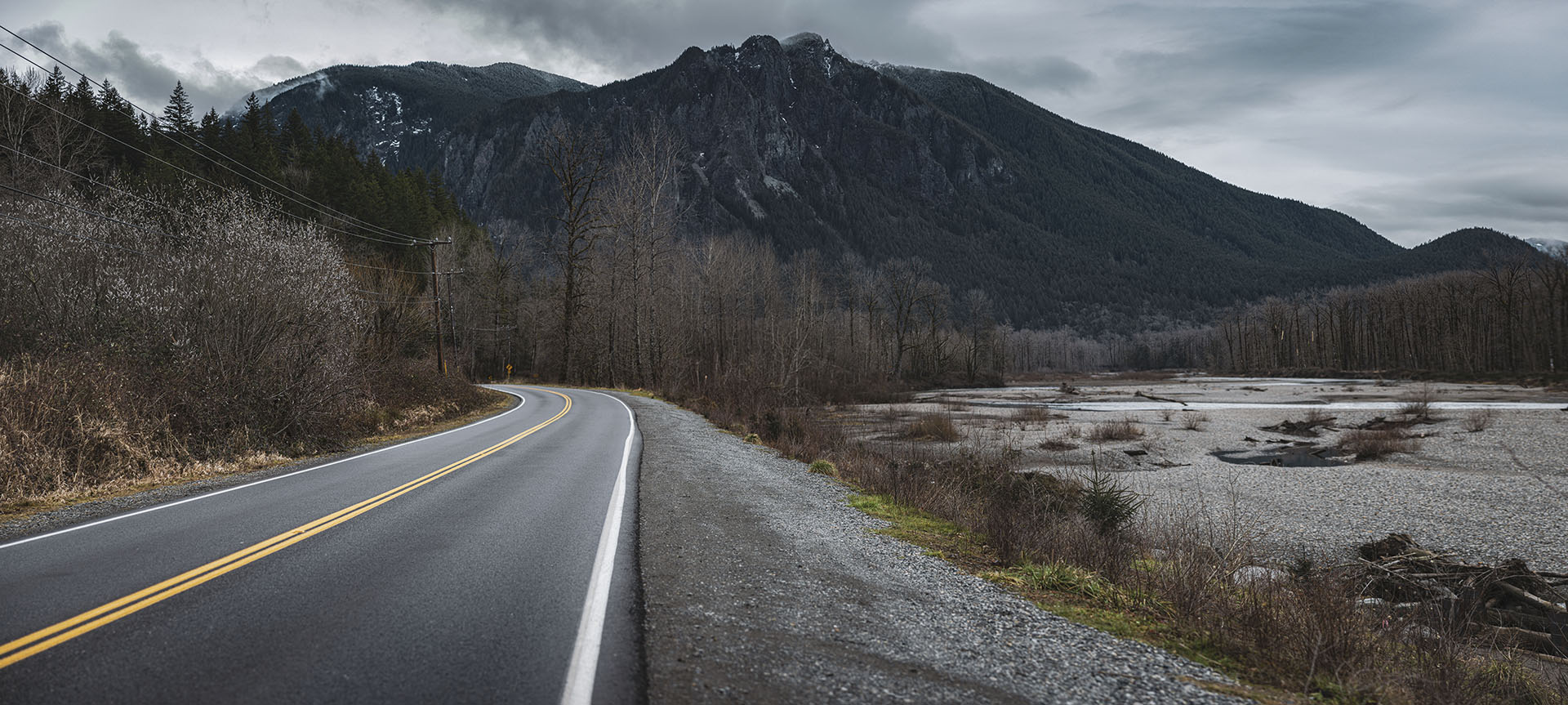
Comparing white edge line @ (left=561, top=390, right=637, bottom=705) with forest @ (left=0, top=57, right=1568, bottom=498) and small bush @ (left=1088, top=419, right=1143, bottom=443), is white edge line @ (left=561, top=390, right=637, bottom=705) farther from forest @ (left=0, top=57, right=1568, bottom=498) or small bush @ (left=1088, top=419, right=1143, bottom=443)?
small bush @ (left=1088, top=419, right=1143, bottom=443)

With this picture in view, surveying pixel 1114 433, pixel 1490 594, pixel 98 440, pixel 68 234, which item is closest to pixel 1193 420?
pixel 1114 433

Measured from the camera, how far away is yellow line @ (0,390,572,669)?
371 centimetres

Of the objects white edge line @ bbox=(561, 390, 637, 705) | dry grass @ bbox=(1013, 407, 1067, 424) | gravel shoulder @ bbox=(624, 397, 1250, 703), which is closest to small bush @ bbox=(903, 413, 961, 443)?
dry grass @ bbox=(1013, 407, 1067, 424)

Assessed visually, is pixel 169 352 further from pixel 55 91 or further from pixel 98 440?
pixel 55 91

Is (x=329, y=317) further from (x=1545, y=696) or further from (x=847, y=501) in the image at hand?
(x=1545, y=696)

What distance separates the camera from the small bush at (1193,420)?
2943cm

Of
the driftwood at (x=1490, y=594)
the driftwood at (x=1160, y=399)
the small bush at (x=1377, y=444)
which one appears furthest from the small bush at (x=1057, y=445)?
the driftwood at (x=1160, y=399)

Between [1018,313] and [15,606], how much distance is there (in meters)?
204

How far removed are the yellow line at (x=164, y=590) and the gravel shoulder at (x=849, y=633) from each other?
10.3ft

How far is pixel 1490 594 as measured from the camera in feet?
25.8

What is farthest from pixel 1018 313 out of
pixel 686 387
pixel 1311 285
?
pixel 686 387

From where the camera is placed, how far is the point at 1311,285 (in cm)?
18938

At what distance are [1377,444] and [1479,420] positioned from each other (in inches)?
292

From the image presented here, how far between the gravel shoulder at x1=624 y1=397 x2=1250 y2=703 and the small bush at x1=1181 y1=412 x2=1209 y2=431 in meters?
27.2
